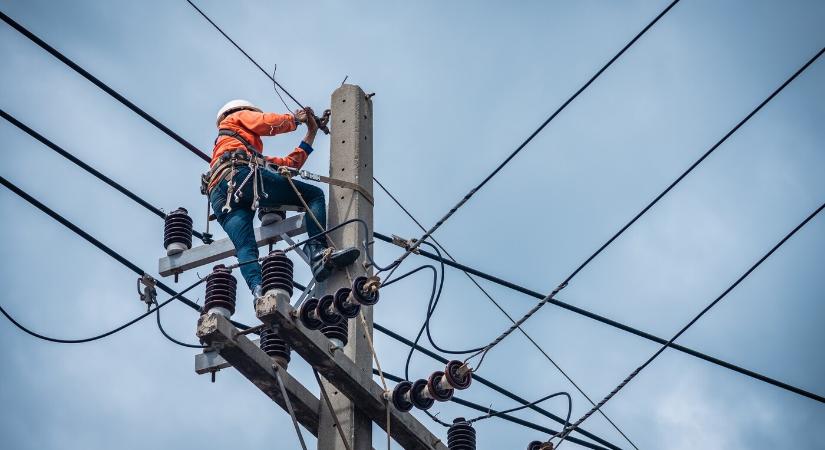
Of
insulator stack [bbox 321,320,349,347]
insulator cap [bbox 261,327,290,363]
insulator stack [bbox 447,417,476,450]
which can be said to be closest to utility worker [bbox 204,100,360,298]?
insulator cap [bbox 261,327,290,363]

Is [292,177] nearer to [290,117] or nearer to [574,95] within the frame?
[290,117]

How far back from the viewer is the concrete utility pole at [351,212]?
26.3 feet

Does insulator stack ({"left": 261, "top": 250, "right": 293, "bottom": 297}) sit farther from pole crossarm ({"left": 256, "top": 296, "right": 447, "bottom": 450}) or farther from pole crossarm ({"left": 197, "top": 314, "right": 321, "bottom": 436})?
pole crossarm ({"left": 197, "top": 314, "right": 321, "bottom": 436})

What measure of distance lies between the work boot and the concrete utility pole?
0.20 ft

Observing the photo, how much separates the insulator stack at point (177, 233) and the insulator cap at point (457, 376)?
2386mm

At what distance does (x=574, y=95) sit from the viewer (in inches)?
392

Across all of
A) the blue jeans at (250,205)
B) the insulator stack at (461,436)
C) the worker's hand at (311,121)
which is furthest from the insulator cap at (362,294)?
the worker's hand at (311,121)

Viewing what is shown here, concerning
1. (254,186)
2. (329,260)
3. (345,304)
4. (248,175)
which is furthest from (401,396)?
(248,175)

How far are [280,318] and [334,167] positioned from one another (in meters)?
1.98

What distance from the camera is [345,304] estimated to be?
25.4 feet

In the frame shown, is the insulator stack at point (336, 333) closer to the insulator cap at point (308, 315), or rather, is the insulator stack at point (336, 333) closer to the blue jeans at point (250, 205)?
the insulator cap at point (308, 315)

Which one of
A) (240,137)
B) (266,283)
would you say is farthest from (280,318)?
(240,137)

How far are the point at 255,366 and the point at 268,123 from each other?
273 cm

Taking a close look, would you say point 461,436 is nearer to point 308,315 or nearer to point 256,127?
point 308,315
